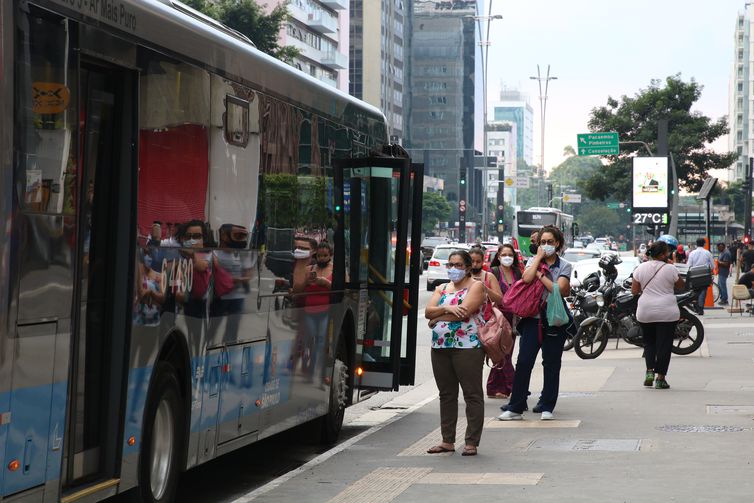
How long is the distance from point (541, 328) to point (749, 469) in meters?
3.56

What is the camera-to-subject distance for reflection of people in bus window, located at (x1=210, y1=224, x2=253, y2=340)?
8727mm

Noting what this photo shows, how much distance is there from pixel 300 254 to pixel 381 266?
7.43 feet

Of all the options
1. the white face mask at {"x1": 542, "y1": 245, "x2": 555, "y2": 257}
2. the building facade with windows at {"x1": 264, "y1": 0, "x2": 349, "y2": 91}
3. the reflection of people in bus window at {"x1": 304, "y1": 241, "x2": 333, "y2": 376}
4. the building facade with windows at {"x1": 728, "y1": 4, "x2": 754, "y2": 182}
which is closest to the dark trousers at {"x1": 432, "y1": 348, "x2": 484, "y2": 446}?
the reflection of people in bus window at {"x1": 304, "y1": 241, "x2": 333, "y2": 376}

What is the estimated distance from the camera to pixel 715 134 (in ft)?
218

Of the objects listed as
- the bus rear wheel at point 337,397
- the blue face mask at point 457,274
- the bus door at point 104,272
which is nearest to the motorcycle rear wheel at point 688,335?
the bus rear wheel at point 337,397

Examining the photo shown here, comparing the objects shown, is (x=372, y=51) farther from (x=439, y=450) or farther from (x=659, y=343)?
(x=439, y=450)

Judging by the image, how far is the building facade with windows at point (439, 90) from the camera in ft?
602

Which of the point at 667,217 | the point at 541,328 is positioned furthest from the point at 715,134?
the point at 541,328

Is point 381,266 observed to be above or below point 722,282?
above

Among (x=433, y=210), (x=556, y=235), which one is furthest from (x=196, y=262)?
(x=433, y=210)

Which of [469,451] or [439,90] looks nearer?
[469,451]

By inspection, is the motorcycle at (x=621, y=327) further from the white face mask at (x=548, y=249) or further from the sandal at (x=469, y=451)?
the sandal at (x=469, y=451)

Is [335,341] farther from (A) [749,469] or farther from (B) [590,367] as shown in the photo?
(B) [590,367]

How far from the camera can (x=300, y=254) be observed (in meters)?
10.8
